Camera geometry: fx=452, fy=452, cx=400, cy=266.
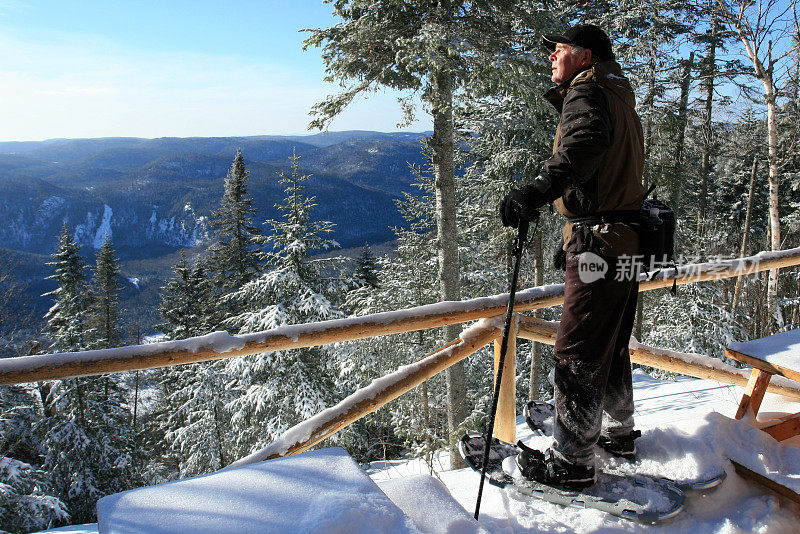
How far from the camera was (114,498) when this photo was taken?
1410 millimetres

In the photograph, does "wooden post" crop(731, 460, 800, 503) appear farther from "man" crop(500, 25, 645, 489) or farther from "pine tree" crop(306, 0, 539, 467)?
"pine tree" crop(306, 0, 539, 467)

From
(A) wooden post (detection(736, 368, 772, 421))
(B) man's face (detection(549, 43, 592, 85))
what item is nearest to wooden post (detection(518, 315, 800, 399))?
(A) wooden post (detection(736, 368, 772, 421))

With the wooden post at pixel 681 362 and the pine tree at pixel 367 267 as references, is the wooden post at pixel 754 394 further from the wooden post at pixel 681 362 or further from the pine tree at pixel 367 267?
the pine tree at pixel 367 267

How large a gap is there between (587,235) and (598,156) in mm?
417

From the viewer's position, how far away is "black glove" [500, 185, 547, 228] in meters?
2.07

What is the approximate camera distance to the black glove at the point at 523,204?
2068mm

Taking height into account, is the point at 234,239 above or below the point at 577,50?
below

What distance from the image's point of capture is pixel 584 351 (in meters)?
2.24

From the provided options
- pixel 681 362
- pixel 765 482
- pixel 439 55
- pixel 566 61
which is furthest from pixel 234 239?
pixel 765 482

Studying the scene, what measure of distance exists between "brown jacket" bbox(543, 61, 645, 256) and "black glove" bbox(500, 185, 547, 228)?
0.29 ft

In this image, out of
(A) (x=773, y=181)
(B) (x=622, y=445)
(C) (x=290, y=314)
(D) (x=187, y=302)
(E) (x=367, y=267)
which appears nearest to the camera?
(B) (x=622, y=445)

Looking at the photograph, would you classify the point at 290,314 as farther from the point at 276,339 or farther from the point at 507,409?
the point at 276,339

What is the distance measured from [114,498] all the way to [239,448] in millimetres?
18702

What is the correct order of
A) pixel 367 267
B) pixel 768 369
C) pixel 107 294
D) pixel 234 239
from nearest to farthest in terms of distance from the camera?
1. pixel 768 369
2. pixel 234 239
3. pixel 107 294
4. pixel 367 267
